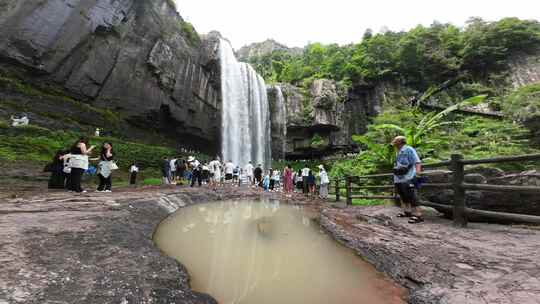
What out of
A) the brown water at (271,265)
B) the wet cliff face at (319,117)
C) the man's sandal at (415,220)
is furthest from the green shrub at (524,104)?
the brown water at (271,265)

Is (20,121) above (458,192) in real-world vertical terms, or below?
above

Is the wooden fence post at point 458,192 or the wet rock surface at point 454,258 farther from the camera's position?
the wooden fence post at point 458,192

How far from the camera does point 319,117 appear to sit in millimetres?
30422

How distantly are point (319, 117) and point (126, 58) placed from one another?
19.1 meters

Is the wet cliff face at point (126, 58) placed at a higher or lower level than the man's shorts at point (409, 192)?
higher

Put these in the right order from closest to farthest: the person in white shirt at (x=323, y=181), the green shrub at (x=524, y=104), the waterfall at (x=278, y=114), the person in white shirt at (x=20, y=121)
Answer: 1. the person in white shirt at (x=323, y=181)
2. the person in white shirt at (x=20, y=121)
3. the green shrub at (x=524, y=104)
4. the waterfall at (x=278, y=114)

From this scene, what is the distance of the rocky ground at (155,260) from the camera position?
1.91 m

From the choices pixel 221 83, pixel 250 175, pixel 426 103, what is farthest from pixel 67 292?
pixel 426 103

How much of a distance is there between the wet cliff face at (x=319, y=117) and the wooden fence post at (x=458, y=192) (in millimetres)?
26174

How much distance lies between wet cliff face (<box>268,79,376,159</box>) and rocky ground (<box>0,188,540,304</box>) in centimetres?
2676

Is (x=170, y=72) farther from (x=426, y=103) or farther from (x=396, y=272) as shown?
(x=426, y=103)

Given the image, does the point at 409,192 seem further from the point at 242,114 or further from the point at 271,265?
the point at 242,114

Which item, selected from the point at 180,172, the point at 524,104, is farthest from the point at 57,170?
the point at 524,104

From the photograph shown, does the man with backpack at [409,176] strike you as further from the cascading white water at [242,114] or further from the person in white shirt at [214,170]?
the cascading white water at [242,114]
